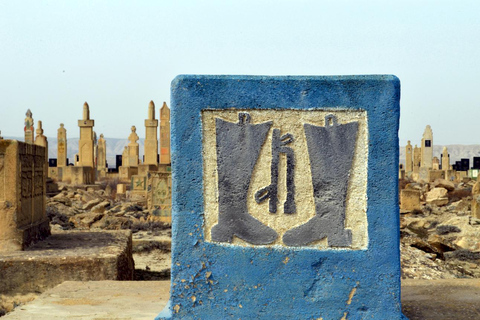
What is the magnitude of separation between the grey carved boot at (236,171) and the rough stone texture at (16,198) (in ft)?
15.1

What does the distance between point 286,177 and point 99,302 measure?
212 centimetres

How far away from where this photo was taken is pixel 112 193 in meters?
23.0

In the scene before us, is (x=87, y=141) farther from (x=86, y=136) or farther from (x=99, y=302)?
(x=99, y=302)

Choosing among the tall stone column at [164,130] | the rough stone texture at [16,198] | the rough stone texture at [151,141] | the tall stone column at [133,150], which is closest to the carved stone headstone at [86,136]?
the rough stone texture at [151,141]

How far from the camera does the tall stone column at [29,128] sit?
28.8 meters

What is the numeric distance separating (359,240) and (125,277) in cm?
414

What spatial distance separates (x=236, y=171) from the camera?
11.3 feet

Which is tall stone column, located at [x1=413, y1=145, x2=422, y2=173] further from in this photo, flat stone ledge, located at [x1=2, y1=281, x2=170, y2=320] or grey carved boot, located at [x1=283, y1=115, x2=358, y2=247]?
grey carved boot, located at [x1=283, y1=115, x2=358, y2=247]

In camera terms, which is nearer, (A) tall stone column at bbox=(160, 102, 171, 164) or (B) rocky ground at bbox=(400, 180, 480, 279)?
(B) rocky ground at bbox=(400, 180, 480, 279)

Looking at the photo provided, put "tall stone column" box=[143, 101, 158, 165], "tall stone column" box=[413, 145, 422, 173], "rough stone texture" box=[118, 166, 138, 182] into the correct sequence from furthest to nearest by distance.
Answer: "tall stone column" box=[413, 145, 422, 173], "rough stone texture" box=[118, 166, 138, 182], "tall stone column" box=[143, 101, 158, 165]

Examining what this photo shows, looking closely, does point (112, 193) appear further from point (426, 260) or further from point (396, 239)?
point (396, 239)

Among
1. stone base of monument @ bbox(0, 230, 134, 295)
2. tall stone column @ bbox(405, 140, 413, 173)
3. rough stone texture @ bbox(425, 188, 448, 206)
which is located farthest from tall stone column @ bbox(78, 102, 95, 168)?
tall stone column @ bbox(405, 140, 413, 173)

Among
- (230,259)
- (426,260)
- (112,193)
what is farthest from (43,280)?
(112,193)

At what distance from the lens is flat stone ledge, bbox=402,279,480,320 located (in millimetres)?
4098
